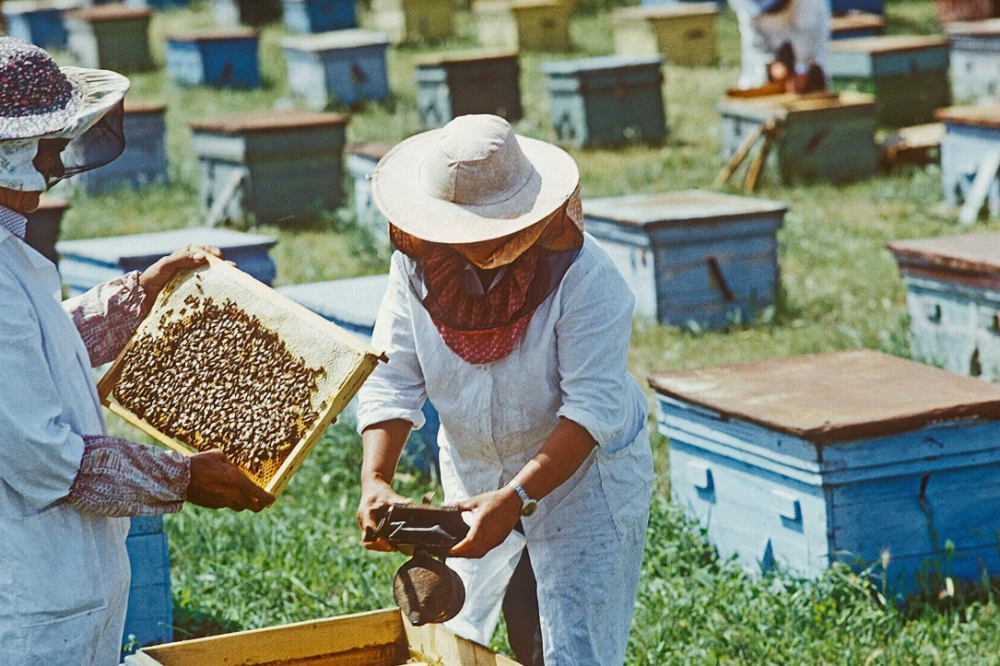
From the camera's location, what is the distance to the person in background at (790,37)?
349 inches

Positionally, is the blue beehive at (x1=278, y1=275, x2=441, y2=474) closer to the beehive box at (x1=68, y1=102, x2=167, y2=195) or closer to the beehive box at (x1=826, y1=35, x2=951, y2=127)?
the beehive box at (x1=68, y1=102, x2=167, y2=195)

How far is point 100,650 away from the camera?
2385mm

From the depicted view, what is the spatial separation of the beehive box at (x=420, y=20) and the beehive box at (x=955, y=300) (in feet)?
36.0

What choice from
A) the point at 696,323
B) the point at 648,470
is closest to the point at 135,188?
the point at 696,323

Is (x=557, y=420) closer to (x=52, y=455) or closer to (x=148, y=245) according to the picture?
(x=52, y=455)

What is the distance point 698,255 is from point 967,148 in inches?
94.0

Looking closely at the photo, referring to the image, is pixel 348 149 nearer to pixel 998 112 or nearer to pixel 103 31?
pixel 998 112

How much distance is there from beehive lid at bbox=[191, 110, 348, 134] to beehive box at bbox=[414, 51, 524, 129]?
1.82 metres

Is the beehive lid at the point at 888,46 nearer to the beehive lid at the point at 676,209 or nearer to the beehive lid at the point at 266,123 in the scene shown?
the beehive lid at the point at 676,209

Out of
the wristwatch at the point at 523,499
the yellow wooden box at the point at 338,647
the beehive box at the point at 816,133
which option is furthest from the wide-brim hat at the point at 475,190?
the beehive box at the point at 816,133

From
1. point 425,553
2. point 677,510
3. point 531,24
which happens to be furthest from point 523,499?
point 531,24

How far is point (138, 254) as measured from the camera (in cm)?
565

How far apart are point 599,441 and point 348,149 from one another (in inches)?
241

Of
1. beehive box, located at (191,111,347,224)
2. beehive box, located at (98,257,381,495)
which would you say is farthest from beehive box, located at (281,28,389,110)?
beehive box, located at (98,257,381,495)
